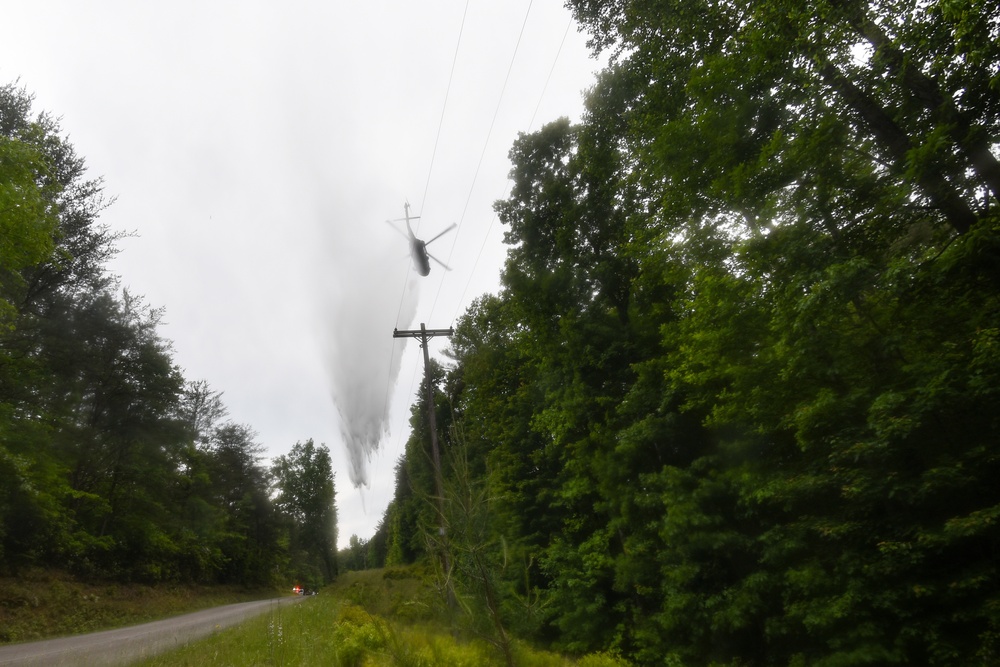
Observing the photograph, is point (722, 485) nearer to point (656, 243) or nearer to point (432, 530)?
point (656, 243)

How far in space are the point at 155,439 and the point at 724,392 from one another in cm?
3294

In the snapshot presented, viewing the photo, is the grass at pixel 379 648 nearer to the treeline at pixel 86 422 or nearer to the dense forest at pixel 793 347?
the dense forest at pixel 793 347

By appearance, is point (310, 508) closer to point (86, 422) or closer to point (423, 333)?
point (86, 422)

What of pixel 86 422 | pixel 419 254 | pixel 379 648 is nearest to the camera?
pixel 379 648

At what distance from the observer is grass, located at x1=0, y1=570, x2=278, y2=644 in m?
20.5

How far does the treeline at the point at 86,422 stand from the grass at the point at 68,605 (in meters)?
1.17

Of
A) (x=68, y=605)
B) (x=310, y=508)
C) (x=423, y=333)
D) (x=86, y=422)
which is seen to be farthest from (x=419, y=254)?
(x=310, y=508)

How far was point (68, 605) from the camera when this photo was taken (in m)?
24.6

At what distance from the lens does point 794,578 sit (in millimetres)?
12242

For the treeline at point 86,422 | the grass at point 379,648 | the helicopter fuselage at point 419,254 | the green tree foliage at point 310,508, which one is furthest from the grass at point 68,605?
the green tree foliage at point 310,508

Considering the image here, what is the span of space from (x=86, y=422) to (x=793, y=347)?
116 feet

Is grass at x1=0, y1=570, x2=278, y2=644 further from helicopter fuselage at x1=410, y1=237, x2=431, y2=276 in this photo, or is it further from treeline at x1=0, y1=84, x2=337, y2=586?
helicopter fuselage at x1=410, y1=237, x2=431, y2=276

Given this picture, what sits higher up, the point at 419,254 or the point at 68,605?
the point at 419,254

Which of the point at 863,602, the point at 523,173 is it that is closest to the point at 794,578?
the point at 863,602
